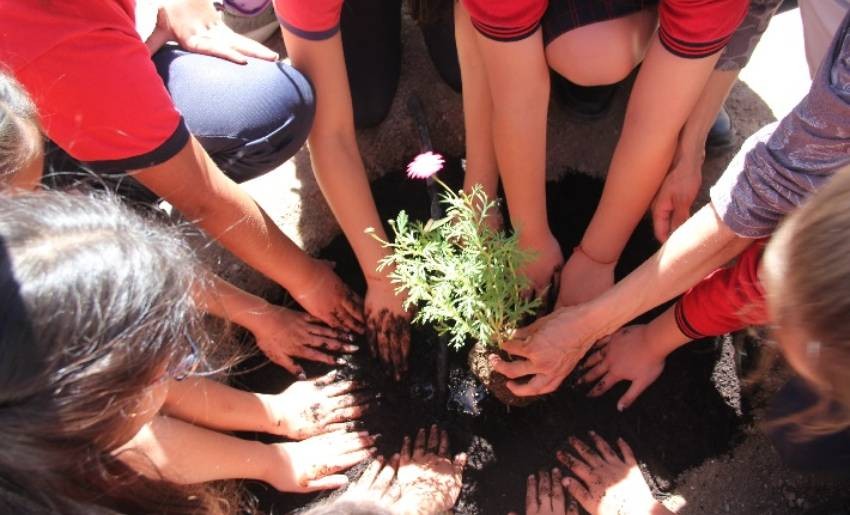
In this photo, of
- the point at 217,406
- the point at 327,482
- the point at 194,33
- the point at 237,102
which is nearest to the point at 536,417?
the point at 327,482

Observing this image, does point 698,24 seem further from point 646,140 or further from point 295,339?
point 295,339

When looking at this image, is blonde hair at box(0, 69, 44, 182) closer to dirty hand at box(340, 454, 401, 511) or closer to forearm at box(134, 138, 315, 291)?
forearm at box(134, 138, 315, 291)

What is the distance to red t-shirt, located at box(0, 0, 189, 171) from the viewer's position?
117 cm

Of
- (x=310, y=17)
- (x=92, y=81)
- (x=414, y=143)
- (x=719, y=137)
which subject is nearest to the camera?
(x=92, y=81)

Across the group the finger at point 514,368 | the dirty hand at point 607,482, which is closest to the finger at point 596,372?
the dirty hand at point 607,482

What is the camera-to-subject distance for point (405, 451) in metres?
1.65

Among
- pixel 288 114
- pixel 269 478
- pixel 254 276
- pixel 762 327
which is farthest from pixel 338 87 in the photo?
pixel 762 327

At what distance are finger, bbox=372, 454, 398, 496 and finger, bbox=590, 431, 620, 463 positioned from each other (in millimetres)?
490

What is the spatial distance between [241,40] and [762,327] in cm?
148

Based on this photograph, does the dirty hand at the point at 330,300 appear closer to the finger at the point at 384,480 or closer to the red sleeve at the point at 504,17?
the finger at the point at 384,480

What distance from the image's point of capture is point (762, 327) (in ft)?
4.94

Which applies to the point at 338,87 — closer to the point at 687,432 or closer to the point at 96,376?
the point at 96,376

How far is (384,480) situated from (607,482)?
20.6 inches

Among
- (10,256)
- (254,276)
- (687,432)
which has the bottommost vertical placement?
(254,276)
